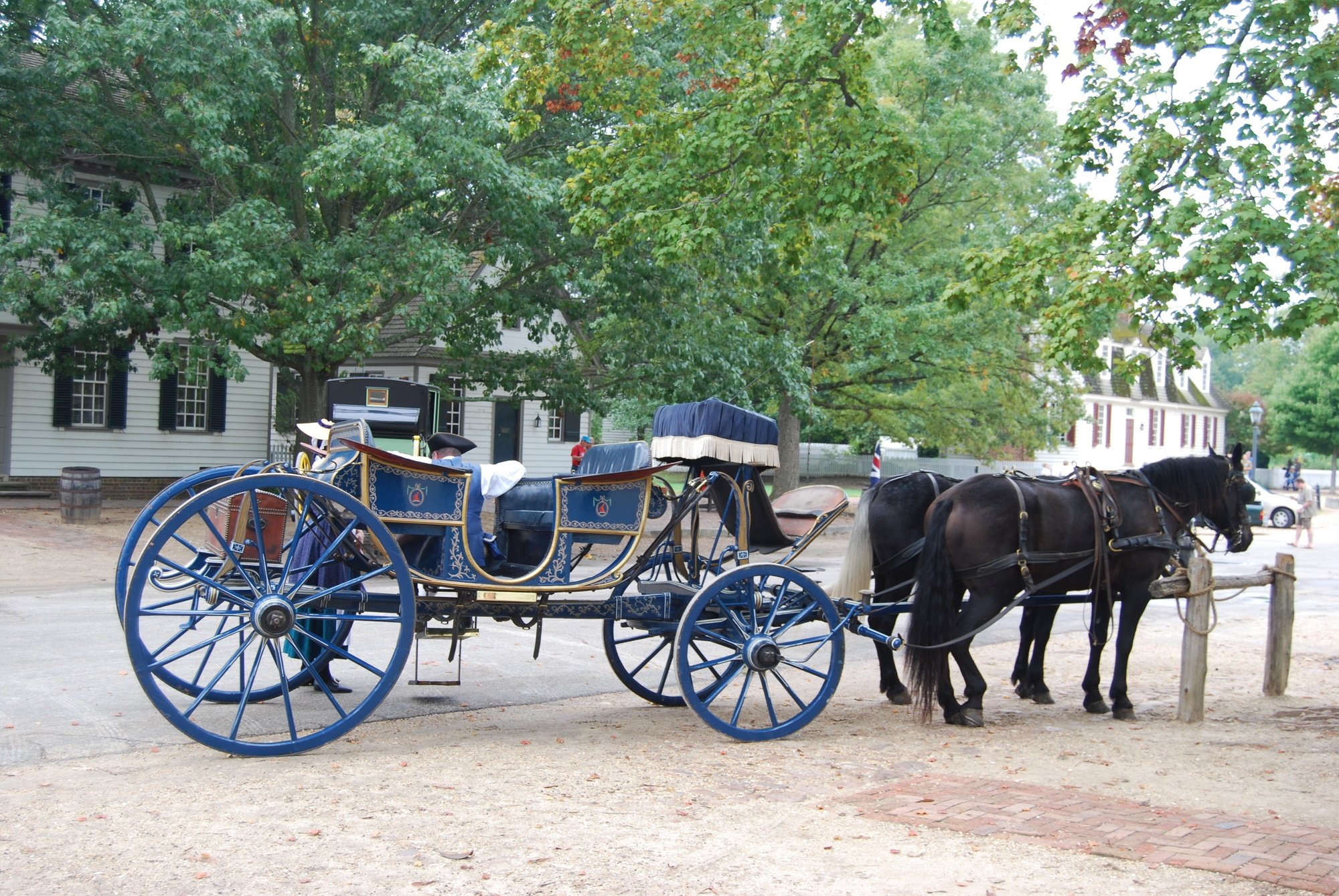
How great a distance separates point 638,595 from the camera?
7.39 meters

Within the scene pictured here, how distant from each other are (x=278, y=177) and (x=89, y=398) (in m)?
8.55

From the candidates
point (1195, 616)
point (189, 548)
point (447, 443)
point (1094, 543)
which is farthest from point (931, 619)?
point (189, 548)

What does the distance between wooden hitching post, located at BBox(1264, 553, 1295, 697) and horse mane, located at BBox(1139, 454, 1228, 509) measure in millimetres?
836

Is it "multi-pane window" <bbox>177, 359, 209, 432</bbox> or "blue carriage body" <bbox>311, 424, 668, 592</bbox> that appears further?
"multi-pane window" <bbox>177, 359, 209, 432</bbox>

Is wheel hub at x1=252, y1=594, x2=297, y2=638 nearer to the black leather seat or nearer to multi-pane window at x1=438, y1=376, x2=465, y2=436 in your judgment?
the black leather seat

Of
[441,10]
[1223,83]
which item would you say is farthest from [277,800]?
[441,10]

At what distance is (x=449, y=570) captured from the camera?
6.75 metres

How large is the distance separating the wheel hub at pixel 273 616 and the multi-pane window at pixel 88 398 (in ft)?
67.7

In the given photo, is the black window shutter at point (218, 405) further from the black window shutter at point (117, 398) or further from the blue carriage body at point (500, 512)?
the blue carriage body at point (500, 512)

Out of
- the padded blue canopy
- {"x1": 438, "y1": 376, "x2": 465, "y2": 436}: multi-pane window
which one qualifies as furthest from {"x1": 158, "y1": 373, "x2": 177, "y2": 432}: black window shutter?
the padded blue canopy

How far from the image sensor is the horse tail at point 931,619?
7.67 meters

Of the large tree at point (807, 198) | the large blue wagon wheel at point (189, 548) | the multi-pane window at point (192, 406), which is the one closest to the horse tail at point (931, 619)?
the large blue wagon wheel at point (189, 548)

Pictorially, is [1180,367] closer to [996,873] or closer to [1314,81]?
[1314,81]

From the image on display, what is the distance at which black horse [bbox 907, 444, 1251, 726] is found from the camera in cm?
779
